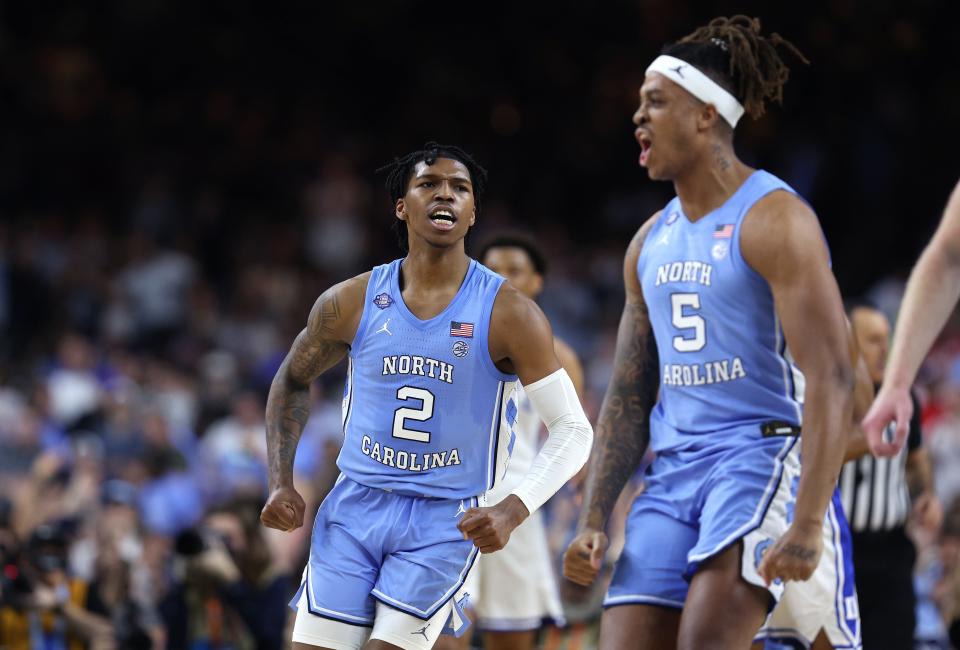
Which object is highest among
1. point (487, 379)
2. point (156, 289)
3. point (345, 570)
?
point (156, 289)

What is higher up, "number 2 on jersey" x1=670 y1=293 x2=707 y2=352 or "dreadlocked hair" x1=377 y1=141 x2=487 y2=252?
"dreadlocked hair" x1=377 y1=141 x2=487 y2=252

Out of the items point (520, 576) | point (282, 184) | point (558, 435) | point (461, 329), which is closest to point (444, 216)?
point (461, 329)

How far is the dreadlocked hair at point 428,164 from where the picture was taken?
4.91 metres

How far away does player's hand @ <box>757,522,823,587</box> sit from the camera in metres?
3.93

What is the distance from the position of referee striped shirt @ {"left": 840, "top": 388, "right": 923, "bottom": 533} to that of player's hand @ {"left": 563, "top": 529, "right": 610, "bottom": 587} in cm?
237

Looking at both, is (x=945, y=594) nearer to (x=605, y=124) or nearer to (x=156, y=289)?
(x=605, y=124)

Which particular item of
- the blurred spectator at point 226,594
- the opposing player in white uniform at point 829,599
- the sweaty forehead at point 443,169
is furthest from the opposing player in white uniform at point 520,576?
the opposing player in white uniform at point 829,599

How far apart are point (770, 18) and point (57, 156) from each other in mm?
8143

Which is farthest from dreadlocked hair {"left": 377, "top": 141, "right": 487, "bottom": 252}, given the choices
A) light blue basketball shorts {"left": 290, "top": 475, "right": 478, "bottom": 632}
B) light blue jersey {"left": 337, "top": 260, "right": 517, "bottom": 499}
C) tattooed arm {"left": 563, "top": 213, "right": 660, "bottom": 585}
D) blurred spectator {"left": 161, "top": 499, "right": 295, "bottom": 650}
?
blurred spectator {"left": 161, "top": 499, "right": 295, "bottom": 650}

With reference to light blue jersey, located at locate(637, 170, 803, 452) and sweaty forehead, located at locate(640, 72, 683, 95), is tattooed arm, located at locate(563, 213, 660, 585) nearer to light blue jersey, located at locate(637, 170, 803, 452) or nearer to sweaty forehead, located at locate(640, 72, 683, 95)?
light blue jersey, located at locate(637, 170, 803, 452)

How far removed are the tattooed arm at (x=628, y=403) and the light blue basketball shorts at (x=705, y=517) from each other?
21cm

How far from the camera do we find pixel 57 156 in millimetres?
16469

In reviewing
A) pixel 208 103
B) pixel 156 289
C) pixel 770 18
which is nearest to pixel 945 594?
pixel 770 18

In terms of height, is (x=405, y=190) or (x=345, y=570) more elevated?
(x=405, y=190)
